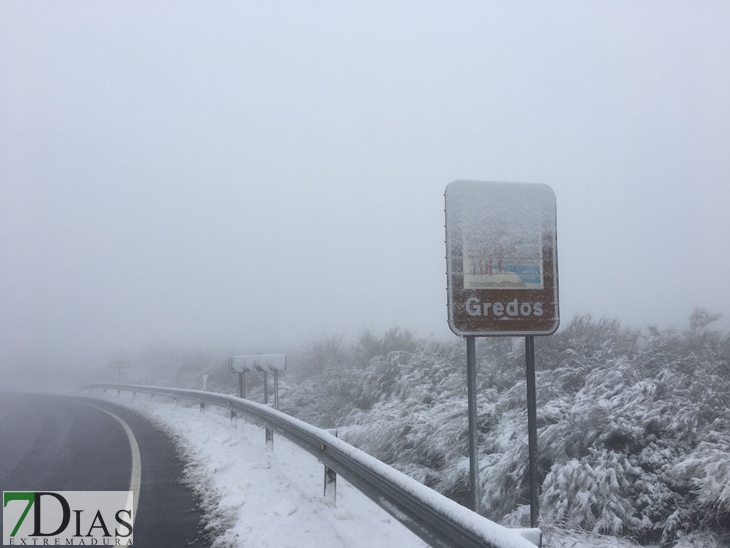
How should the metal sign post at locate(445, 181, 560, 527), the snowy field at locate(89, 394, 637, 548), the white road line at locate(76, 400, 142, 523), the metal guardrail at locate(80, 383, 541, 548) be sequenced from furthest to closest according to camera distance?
the white road line at locate(76, 400, 142, 523) < the snowy field at locate(89, 394, 637, 548) < the metal sign post at locate(445, 181, 560, 527) < the metal guardrail at locate(80, 383, 541, 548)

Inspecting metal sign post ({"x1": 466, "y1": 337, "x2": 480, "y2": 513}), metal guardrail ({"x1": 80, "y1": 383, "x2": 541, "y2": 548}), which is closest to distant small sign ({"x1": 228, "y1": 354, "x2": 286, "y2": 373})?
metal guardrail ({"x1": 80, "y1": 383, "x2": 541, "y2": 548})

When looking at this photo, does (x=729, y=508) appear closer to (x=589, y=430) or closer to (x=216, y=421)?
(x=589, y=430)

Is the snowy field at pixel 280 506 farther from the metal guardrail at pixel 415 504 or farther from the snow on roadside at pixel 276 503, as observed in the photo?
the metal guardrail at pixel 415 504

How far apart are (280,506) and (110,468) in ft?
14.1

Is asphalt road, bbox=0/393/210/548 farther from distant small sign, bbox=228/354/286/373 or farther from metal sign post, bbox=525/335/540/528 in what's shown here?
metal sign post, bbox=525/335/540/528

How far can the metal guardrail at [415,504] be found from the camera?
3254 mm

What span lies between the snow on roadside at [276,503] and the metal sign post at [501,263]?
1.40m

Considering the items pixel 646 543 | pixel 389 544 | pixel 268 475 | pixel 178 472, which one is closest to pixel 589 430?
pixel 646 543

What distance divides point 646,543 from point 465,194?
165 inches

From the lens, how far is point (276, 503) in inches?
261

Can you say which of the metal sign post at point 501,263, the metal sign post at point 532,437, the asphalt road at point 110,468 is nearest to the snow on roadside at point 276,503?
the asphalt road at point 110,468

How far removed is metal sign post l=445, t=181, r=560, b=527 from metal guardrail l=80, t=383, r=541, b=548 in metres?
1.00

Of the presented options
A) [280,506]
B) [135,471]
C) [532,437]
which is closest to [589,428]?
[532,437]

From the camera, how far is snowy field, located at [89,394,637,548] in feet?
17.8
